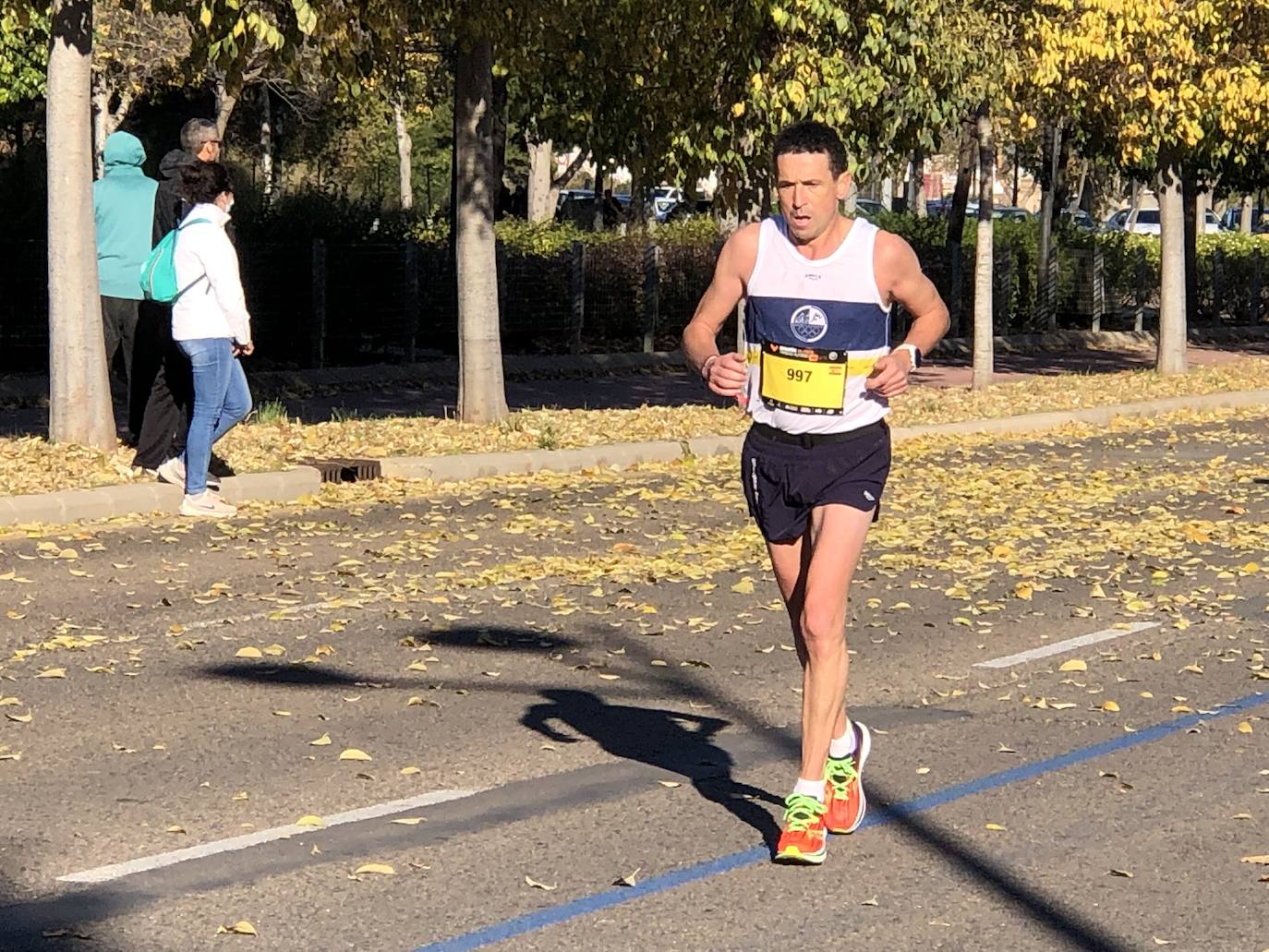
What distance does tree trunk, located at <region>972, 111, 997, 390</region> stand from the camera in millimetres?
23297

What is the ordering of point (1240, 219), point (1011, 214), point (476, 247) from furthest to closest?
point (1240, 219) → point (1011, 214) → point (476, 247)

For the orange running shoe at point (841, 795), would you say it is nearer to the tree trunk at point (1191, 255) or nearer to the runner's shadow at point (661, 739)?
the runner's shadow at point (661, 739)

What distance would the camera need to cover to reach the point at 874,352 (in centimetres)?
618

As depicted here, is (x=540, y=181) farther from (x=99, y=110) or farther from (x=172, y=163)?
(x=172, y=163)

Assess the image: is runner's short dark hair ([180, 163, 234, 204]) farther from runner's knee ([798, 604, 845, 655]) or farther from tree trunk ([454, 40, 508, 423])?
runner's knee ([798, 604, 845, 655])

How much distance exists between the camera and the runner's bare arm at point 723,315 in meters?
6.16

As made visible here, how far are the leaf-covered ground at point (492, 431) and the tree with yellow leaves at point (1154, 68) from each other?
9.54 feet

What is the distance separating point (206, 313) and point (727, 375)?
7243 mm

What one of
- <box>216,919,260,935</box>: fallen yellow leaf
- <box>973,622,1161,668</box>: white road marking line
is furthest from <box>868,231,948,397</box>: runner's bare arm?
<box>973,622,1161,668</box>: white road marking line

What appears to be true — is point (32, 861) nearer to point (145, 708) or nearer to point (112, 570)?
point (145, 708)

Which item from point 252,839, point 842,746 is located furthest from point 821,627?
point 252,839

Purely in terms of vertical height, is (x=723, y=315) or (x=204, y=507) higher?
(x=723, y=315)

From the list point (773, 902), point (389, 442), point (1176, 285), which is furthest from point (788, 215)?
point (1176, 285)

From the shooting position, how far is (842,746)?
635 cm
